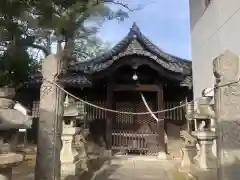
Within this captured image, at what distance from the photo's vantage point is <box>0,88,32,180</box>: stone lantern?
107 inches

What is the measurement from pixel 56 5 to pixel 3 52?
3209mm

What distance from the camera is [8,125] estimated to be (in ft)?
9.10

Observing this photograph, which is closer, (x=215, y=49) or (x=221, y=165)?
(x=221, y=165)

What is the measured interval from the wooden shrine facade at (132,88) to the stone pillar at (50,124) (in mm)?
6552

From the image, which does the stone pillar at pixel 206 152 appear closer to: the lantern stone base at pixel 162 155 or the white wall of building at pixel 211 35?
the white wall of building at pixel 211 35

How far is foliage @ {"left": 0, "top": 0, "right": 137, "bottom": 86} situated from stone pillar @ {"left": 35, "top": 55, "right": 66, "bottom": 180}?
5797 mm

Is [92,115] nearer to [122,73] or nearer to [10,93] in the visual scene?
[122,73]

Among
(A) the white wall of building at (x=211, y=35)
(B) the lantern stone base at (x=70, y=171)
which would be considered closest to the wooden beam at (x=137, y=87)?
(A) the white wall of building at (x=211, y=35)

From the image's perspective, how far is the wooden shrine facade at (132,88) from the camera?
10836mm

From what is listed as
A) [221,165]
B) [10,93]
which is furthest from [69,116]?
[221,165]

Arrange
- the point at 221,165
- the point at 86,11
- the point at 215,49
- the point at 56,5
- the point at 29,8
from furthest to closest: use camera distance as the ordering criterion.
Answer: the point at 86,11 < the point at 56,5 < the point at 29,8 < the point at 215,49 < the point at 221,165

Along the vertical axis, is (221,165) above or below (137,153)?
above

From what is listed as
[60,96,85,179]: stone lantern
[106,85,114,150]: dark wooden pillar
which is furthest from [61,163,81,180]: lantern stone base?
[106,85,114,150]: dark wooden pillar

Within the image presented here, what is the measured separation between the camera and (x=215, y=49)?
8.44 meters
